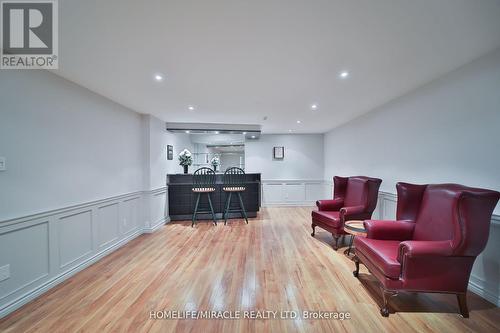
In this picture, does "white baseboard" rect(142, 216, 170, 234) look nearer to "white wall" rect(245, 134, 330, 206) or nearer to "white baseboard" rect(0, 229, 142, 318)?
"white baseboard" rect(0, 229, 142, 318)

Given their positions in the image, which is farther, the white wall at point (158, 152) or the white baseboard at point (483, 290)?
the white wall at point (158, 152)

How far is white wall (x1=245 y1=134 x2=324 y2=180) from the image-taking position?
6.05 m

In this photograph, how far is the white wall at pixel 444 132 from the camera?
180cm

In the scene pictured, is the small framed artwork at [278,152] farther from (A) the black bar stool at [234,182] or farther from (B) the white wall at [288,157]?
(A) the black bar stool at [234,182]

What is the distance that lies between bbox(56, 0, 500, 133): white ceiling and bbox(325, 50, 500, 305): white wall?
236 millimetres

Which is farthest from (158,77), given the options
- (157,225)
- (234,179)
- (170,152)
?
(157,225)

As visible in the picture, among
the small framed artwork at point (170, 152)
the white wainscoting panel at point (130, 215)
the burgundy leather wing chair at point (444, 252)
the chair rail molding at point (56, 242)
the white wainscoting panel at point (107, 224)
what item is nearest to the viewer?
the burgundy leather wing chair at point (444, 252)

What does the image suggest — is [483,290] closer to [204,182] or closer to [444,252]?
[444,252]

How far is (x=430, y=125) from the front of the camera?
2.39 meters

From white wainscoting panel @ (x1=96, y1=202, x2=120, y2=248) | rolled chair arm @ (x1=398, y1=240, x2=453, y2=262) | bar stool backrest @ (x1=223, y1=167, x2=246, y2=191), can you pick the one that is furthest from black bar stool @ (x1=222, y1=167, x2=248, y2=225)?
rolled chair arm @ (x1=398, y1=240, x2=453, y2=262)

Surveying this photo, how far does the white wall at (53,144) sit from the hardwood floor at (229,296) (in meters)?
0.98

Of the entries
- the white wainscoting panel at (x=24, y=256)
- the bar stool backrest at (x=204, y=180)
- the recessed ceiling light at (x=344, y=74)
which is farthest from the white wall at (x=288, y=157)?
the white wainscoting panel at (x=24, y=256)

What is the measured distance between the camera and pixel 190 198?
4512 millimetres

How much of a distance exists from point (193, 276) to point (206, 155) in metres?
4.72
